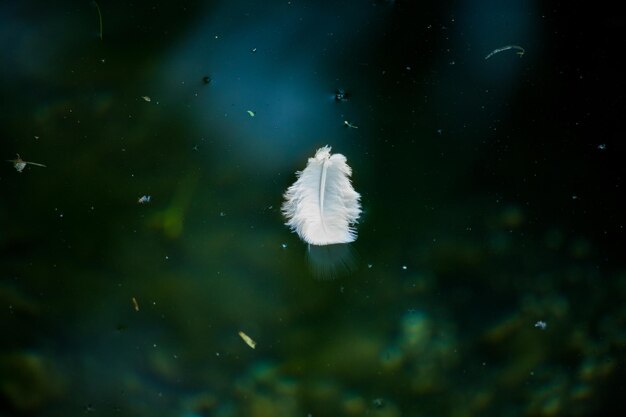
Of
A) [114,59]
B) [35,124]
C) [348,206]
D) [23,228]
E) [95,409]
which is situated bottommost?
[95,409]

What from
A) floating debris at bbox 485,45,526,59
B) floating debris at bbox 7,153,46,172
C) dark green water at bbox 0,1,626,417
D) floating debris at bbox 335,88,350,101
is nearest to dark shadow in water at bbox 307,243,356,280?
dark green water at bbox 0,1,626,417

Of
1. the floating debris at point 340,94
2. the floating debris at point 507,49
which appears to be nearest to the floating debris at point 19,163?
the floating debris at point 340,94

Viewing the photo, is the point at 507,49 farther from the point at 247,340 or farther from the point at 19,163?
the point at 19,163

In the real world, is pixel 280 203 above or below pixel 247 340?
above

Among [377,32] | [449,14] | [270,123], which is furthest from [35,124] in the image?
[449,14]

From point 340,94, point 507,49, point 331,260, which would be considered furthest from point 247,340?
point 507,49

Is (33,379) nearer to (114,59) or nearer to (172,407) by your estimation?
(172,407)
